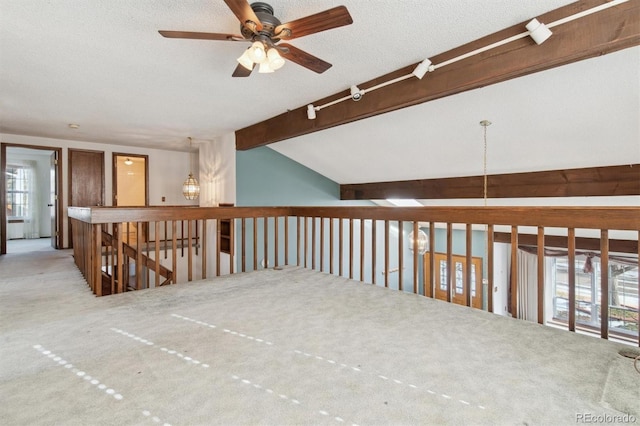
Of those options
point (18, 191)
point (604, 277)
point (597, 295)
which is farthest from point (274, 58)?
point (18, 191)

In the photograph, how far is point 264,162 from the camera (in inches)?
236

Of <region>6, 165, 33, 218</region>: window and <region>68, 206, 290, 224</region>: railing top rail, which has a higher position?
<region>6, 165, 33, 218</region>: window

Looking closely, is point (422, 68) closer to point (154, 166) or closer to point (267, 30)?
point (267, 30)

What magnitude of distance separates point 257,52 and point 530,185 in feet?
15.1

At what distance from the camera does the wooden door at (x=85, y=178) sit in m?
6.18

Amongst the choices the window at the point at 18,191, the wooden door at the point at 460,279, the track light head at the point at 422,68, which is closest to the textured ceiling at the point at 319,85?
the track light head at the point at 422,68

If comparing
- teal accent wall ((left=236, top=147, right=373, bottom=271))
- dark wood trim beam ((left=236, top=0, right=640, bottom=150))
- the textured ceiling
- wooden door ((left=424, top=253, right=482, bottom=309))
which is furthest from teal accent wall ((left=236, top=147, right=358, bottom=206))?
wooden door ((left=424, top=253, right=482, bottom=309))

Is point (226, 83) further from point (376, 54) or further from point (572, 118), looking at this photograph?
point (572, 118)

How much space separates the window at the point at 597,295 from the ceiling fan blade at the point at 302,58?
7.23 meters

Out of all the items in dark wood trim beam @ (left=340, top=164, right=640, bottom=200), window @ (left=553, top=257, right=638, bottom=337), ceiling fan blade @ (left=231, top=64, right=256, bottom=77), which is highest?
ceiling fan blade @ (left=231, top=64, right=256, bottom=77)

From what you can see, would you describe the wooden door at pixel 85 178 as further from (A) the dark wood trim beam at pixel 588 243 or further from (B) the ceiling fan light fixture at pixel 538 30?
(A) the dark wood trim beam at pixel 588 243

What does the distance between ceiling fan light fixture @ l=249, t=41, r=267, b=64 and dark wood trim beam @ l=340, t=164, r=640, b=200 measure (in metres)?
4.51

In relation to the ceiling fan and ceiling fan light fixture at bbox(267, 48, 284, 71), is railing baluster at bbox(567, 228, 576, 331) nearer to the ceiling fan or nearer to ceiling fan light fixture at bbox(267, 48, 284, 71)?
the ceiling fan

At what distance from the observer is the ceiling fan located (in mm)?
1799
